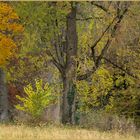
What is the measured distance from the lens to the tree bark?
86.7 feet

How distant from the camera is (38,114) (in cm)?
2280

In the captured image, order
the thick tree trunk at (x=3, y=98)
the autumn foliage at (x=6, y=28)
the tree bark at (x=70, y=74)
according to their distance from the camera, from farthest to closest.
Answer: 1. the thick tree trunk at (x=3, y=98)
2. the tree bark at (x=70, y=74)
3. the autumn foliage at (x=6, y=28)

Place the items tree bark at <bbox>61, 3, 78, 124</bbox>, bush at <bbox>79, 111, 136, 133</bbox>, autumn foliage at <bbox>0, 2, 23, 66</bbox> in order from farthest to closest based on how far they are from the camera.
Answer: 1. tree bark at <bbox>61, 3, 78, 124</bbox>
2. autumn foliage at <bbox>0, 2, 23, 66</bbox>
3. bush at <bbox>79, 111, 136, 133</bbox>

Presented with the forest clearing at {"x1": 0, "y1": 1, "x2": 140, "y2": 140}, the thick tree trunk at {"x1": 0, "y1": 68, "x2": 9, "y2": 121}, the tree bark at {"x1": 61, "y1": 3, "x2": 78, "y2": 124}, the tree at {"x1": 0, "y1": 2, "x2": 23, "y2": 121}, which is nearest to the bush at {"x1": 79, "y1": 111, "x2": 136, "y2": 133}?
the forest clearing at {"x1": 0, "y1": 1, "x2": 140, "y2": 140}

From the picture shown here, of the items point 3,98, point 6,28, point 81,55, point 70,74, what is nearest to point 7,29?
point 6,28

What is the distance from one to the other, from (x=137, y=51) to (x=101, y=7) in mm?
3160

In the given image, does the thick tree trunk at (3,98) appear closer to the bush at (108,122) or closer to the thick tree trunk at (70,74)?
the thick tree trunk at (70,74)

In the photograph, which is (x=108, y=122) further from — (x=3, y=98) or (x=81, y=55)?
(x=3, y=98)

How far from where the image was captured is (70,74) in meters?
26.5

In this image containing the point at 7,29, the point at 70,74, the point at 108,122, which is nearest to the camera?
the point at 108,122

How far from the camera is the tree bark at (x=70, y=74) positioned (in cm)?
2642

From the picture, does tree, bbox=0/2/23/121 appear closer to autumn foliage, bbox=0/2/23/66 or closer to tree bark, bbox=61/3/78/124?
autumn foliage, bbox=0/2/23/66

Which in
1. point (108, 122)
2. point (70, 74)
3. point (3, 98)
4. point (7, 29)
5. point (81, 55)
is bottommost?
point (108, 122)

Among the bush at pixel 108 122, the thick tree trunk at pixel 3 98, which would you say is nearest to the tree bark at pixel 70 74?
the bush at pixel 108 122
